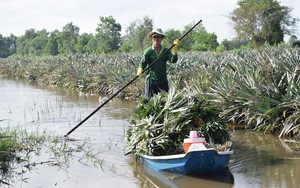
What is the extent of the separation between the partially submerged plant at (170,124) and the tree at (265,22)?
5100cm

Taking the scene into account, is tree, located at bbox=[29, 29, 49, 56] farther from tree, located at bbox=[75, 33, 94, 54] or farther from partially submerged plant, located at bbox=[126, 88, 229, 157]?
partially submerged plant, located at bbox=[126, 88, 229, 157]

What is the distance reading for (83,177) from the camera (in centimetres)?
692

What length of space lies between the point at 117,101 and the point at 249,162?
9.80 m

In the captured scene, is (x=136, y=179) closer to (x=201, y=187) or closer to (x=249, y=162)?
(x=201, y=187)

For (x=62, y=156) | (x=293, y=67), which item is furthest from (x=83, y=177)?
(x=293, y=67)

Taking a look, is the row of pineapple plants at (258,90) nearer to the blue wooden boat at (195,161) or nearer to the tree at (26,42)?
the blue wooden boat at (195,161)

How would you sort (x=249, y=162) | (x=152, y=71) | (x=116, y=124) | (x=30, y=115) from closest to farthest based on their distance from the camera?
1. (x=249, y=162)
2. (x=152, y=71)
3. (x=116, y=124)
4. (x=30, y=115)

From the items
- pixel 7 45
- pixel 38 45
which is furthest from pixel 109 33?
pixel 7 45

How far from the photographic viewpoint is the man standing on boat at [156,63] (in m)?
8.52

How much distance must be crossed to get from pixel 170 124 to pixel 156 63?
1.63 metres

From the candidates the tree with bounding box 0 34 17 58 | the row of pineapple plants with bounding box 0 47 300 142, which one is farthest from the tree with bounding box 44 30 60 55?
the row of pineapple plants with bounding box 0 47 300 142

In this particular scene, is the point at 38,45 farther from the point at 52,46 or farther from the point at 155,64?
the point at 155,64

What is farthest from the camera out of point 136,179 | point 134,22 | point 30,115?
point 134,22

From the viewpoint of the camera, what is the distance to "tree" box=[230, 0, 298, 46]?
57156mm
